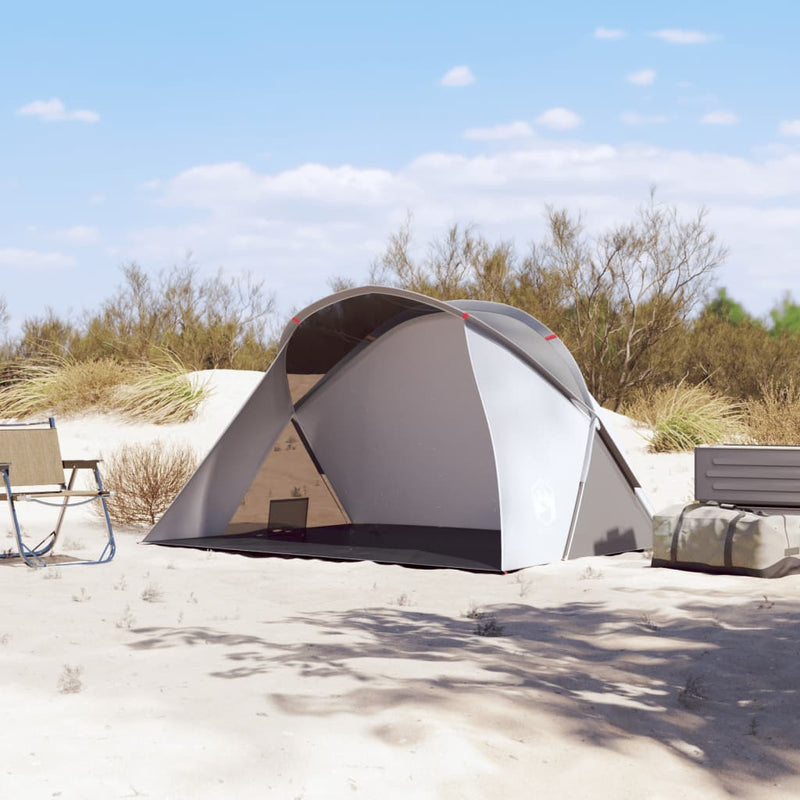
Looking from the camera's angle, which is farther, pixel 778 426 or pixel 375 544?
pixel 778 426

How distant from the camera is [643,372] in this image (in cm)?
1894

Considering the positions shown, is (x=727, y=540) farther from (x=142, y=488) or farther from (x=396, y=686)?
(x=142, y=488)

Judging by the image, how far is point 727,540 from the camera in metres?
6.27

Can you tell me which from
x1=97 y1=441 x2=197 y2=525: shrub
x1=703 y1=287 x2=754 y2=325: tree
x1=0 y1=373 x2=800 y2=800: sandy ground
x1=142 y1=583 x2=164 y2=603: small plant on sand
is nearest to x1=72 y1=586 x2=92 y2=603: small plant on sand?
x1=0 y1=373 x2=800 y2=800: sandy ground

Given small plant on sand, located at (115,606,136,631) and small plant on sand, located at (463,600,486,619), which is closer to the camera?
small plant on sand, located at (115,606,136,631)

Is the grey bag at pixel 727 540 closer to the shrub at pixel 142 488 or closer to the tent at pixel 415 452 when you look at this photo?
the tent at pixel 415 452

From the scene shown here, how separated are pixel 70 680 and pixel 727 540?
410 cm

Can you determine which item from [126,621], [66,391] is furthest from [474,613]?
[66,391]

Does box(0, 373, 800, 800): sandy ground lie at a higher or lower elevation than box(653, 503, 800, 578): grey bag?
lower

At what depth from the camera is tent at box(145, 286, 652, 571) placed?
7035mm

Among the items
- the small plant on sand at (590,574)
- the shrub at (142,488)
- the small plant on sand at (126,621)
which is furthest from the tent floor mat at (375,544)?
the small plant on sand at (126,621)

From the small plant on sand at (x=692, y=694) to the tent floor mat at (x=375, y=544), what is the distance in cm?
261

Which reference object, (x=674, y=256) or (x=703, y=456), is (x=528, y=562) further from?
(x=674, y=256)

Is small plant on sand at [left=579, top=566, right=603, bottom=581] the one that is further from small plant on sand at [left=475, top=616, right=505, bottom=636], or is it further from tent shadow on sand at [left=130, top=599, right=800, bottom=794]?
small plant on sand at [left=475, top=616, right=505, bottom=636]
